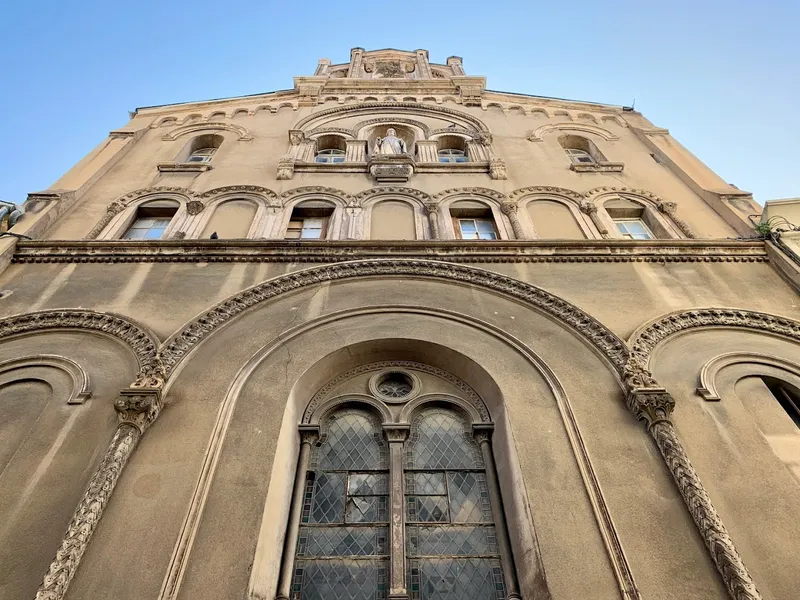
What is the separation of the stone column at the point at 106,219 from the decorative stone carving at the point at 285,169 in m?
3.30

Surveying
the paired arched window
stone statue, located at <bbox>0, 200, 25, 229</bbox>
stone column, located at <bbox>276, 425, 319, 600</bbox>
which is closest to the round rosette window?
the paired arched window

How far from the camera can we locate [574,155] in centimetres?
1468

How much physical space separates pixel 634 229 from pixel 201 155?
11022mm

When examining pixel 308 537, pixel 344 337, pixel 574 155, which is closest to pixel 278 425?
pixel 308 537

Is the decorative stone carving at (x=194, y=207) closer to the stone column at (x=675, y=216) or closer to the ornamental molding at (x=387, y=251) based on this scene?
the ornamental molding at (x=387, y=251)

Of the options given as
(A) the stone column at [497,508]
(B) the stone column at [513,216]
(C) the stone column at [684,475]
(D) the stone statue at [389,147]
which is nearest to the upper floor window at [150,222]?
(D) the stone statue at [389,147]

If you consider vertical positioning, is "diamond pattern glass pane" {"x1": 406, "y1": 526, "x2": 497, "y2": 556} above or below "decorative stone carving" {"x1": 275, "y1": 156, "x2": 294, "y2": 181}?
below

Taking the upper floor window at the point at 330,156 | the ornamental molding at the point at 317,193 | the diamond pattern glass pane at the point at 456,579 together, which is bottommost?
the diamond pattern glass pane at the point at 456,579

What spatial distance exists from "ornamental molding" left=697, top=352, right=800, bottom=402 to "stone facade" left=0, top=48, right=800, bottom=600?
3 cm

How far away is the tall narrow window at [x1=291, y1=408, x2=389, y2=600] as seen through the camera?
5418mm

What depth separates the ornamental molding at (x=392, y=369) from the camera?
708 cm

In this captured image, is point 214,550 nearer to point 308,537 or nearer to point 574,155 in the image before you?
point 308,537

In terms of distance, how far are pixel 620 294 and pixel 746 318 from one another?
173 centimetres

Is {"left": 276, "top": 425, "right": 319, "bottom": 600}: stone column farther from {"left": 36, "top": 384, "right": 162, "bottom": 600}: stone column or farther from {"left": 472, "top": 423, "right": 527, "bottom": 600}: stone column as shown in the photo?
{"left": 472, "top": 423, "right": 527, "bottom": 600}: stone column
